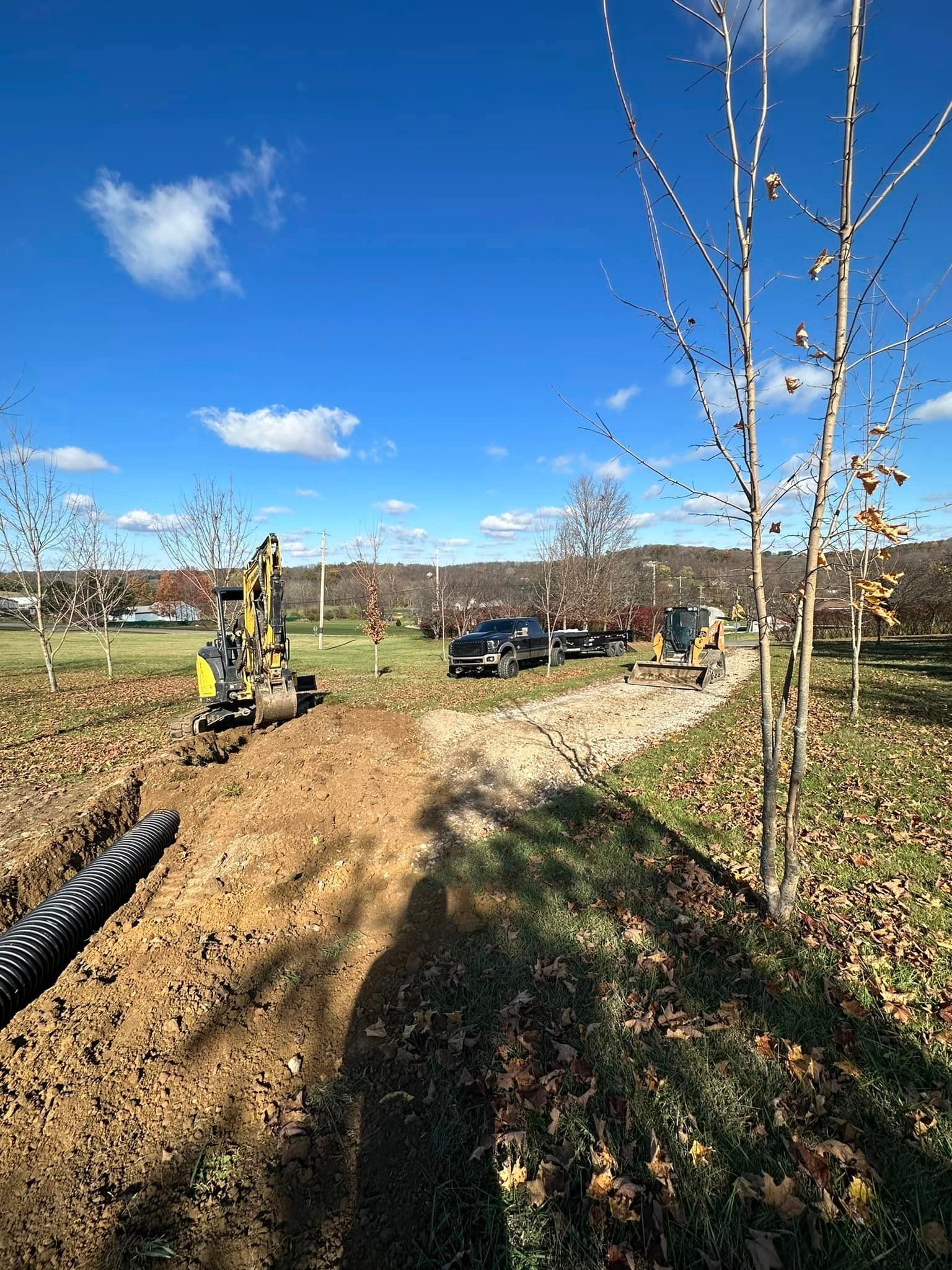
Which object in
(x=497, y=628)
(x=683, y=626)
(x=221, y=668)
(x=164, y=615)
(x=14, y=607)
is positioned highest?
(x=14, y=607)

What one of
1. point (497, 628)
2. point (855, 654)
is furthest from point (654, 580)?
point (855, 654)

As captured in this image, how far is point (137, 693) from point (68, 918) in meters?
13.2

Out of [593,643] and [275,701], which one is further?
[593,643]

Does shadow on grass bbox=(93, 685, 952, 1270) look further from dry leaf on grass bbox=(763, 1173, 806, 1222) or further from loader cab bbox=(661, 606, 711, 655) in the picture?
loader cab bbox=(661, 606, 711, 655)

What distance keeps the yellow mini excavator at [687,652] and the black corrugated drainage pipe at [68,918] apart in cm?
1353

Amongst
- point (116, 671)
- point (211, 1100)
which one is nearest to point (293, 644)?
point (116, 671)

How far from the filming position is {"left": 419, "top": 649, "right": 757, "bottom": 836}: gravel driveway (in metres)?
6.95

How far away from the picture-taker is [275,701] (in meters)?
10.1

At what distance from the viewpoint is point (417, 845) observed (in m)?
5.66

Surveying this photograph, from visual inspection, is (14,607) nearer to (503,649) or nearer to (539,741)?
(503,649)

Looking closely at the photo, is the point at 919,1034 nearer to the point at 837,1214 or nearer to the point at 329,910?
the point at 837,1214

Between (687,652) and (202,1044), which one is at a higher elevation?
(687,652)

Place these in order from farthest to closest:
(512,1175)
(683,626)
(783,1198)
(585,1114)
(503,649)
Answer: (503,649)
(683,626)
(585,1114)
(512,1175)
(783,1198)

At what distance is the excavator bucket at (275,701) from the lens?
10039 millimetres
